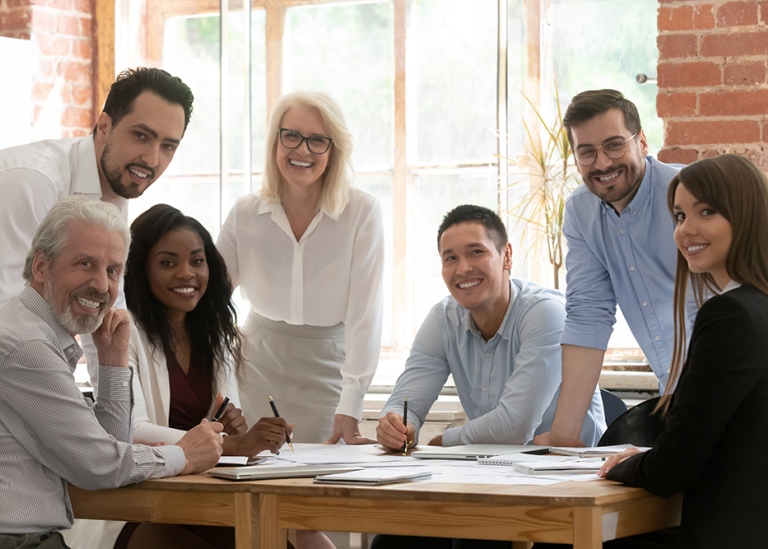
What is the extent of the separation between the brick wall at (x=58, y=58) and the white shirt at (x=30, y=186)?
6.88ft

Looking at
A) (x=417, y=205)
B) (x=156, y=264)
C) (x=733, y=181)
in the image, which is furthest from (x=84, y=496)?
(x=417, y=205)

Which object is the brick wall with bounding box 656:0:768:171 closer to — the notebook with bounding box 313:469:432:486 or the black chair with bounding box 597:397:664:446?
the black chair with bounding box 597:397:664:446

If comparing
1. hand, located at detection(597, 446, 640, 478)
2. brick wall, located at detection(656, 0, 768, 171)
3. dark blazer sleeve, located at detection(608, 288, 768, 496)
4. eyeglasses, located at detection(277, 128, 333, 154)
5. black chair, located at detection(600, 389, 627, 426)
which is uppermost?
brick wall, located at detection(656, 0, 768, 171)

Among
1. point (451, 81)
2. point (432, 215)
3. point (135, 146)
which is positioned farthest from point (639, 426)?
point (451, 81)

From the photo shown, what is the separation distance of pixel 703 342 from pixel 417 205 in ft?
9.04

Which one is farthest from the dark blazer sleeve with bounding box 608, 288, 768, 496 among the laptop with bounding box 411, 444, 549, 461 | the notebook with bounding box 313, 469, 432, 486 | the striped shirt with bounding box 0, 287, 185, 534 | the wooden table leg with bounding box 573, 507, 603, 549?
the striped shirt with bounding box 0, 287, 185, 534

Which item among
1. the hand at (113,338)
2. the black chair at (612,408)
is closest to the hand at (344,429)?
the black chair at (612,408)

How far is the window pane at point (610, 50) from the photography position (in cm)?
419

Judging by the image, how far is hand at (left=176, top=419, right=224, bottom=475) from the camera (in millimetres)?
2215

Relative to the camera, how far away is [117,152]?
284 centimetres

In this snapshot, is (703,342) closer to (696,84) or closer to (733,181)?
(733,181)

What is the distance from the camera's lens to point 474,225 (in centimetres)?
307

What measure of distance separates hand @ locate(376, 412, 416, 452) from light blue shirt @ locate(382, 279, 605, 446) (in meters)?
0.26

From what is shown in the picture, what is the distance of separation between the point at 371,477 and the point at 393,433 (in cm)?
72
